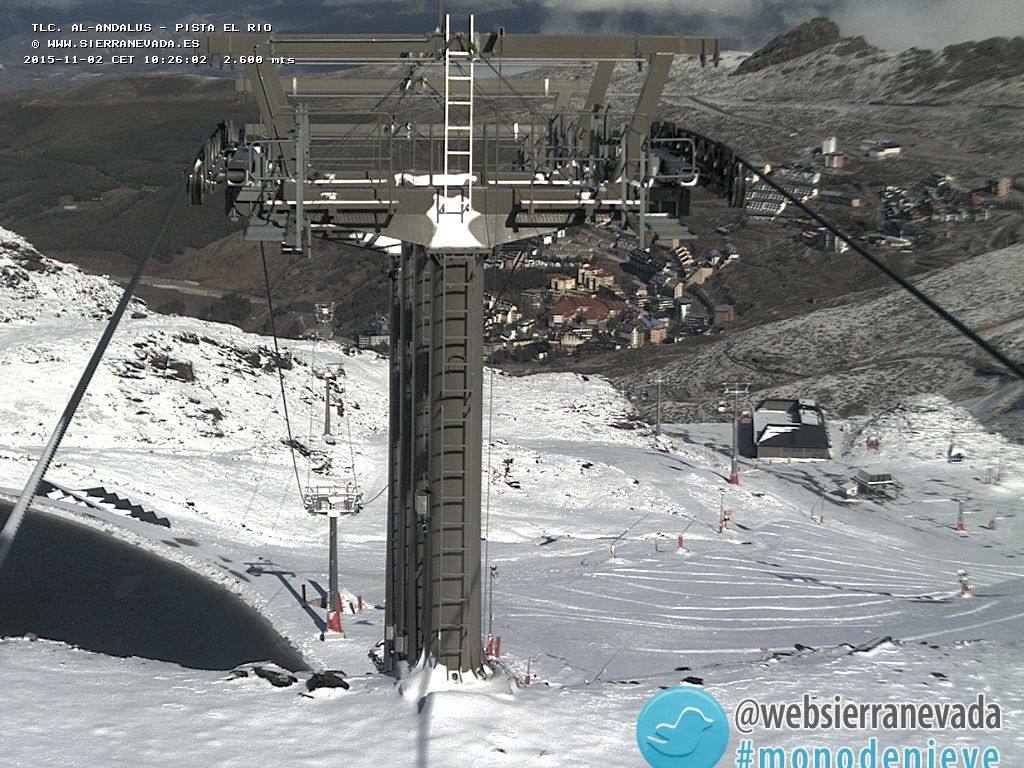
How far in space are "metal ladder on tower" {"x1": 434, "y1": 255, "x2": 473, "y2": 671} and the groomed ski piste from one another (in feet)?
3.26

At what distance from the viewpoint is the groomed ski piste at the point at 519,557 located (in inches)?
555

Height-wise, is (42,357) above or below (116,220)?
below

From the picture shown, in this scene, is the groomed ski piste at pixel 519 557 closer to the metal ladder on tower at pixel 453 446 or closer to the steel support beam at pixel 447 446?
the steel support beam at pixel 447 446

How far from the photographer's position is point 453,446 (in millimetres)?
13586

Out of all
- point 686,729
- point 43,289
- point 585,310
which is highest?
point 585,310

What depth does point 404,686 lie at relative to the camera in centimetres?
1415

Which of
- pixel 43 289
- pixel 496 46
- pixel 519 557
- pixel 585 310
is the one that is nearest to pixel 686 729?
pixel 496 46

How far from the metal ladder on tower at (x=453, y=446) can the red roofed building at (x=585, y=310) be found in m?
117

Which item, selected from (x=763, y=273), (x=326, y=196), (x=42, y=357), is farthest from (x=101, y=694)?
(x=763, y=273)

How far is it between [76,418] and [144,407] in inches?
112

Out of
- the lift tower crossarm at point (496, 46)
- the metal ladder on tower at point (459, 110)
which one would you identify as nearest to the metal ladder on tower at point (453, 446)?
the metal ladder on tower at point (459, 110)

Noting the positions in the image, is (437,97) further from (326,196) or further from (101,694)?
(101,694)

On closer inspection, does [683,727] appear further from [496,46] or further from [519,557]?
[519,557]

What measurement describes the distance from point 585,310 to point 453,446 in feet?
398
